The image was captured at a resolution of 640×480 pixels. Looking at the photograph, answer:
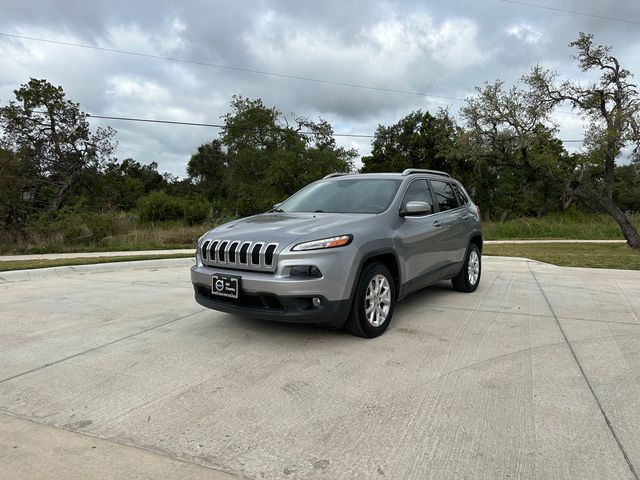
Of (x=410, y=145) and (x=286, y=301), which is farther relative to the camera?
(x=410, y=145)

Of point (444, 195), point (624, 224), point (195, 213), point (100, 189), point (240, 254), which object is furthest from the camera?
point (100, 189)

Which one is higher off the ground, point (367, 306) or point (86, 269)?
point (367, 306)

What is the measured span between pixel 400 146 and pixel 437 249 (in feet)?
126

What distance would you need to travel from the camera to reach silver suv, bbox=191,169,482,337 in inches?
158

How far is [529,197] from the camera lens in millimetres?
45188

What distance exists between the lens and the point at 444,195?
6.36m

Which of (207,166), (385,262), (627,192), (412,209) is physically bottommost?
(385,262)

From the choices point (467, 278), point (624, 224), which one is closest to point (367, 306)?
point (467, 278)

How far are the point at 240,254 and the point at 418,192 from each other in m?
2.53

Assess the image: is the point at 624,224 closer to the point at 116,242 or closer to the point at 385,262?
the point at 385,262

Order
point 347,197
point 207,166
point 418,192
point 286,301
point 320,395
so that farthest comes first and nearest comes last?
1. point 207,166
2. point 418,192
3. point 347,197
4. point 286,301
5. point 320,395

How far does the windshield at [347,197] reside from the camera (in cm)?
509

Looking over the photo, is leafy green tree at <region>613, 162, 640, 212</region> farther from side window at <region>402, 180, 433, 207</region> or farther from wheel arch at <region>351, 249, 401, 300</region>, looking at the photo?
wheel arch at <region>351, 249, 401, 300</region>

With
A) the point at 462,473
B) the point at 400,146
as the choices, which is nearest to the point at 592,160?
the point at 462,473
